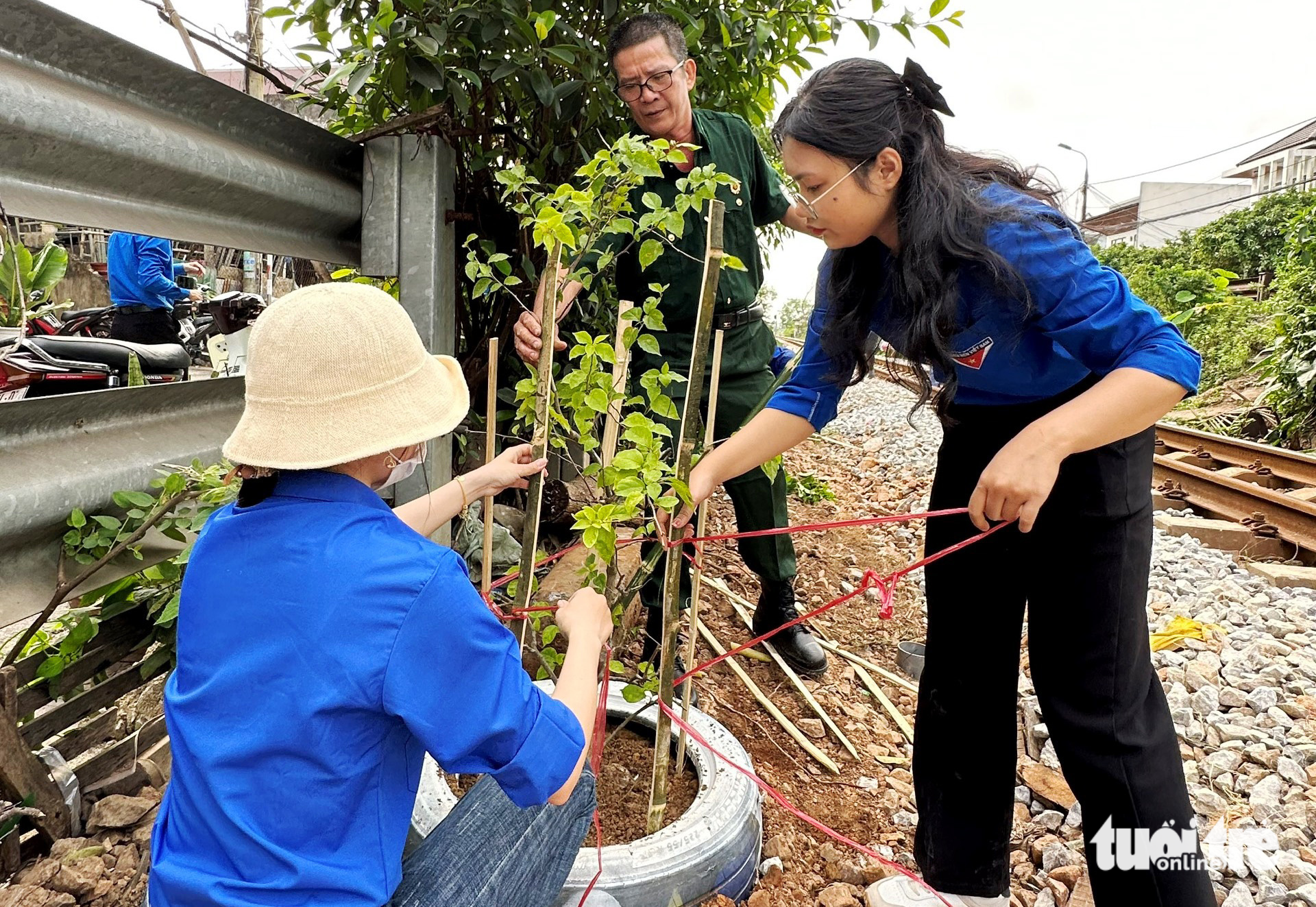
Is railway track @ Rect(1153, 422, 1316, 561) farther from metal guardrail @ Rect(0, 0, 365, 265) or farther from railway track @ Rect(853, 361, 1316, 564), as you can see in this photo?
metal guardrail @ Rect(0, 0, 365, 265)

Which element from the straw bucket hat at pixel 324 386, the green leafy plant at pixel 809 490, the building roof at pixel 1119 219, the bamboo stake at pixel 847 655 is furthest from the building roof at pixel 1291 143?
the straw bucket hat at pixel 324 386

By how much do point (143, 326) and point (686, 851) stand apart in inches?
231

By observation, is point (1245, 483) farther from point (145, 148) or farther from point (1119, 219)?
point (1119, 219)

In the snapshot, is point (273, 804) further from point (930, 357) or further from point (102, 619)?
point (930, 357)

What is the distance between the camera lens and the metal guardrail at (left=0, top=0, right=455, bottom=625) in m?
1.36

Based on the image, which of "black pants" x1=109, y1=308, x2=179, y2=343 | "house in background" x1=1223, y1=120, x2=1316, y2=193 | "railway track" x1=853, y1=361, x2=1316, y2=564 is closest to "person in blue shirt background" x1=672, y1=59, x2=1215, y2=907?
"railway track" x1=853, y1=361, x2=1316, y2=564

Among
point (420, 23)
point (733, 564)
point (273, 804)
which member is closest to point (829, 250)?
point (420, 23)

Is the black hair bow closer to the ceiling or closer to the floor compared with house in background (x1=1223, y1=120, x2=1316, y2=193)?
closer to the floor

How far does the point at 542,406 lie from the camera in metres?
1.78

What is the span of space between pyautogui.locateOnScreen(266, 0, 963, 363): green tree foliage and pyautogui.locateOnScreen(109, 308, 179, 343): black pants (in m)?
3.66

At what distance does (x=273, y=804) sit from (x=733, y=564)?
3416mm

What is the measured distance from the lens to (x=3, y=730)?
5.12ft

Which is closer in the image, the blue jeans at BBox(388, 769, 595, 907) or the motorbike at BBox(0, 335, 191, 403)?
the blue jeans at BBox(388, 769, 595, 907)

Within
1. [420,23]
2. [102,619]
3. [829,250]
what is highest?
[420,23]
